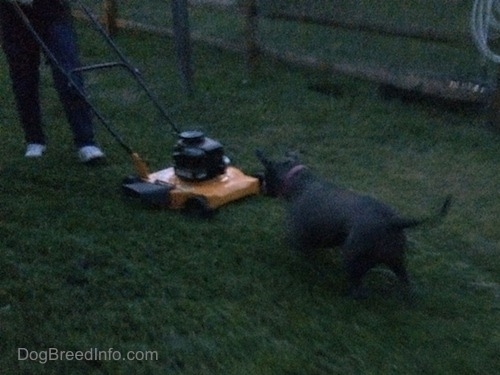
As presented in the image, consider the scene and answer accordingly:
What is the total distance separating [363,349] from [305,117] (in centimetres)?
327

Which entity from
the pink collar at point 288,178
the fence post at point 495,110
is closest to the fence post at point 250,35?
the fence post at point 495,110

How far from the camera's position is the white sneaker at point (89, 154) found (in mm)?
5051

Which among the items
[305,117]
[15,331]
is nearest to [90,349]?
[15,331]

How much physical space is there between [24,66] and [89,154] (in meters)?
0.56

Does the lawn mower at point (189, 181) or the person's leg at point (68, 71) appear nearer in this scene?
the lawn mower at point (189, 181)

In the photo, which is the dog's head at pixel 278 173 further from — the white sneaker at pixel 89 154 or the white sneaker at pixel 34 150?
the white sneaker at pixel 34 150

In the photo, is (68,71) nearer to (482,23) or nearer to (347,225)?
(347,225)

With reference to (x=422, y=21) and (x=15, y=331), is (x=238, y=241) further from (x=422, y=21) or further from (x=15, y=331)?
(x=422, y=21)

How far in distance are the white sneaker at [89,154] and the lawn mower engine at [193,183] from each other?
598 mm

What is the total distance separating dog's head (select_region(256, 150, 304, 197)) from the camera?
13.4ft

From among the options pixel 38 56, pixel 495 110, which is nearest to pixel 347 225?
pixel 38 56

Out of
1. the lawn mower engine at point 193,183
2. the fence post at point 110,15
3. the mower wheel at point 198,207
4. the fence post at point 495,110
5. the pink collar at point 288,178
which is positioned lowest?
the fence post at point 110,15

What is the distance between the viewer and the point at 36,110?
5168mm

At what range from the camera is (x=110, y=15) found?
9141mm
